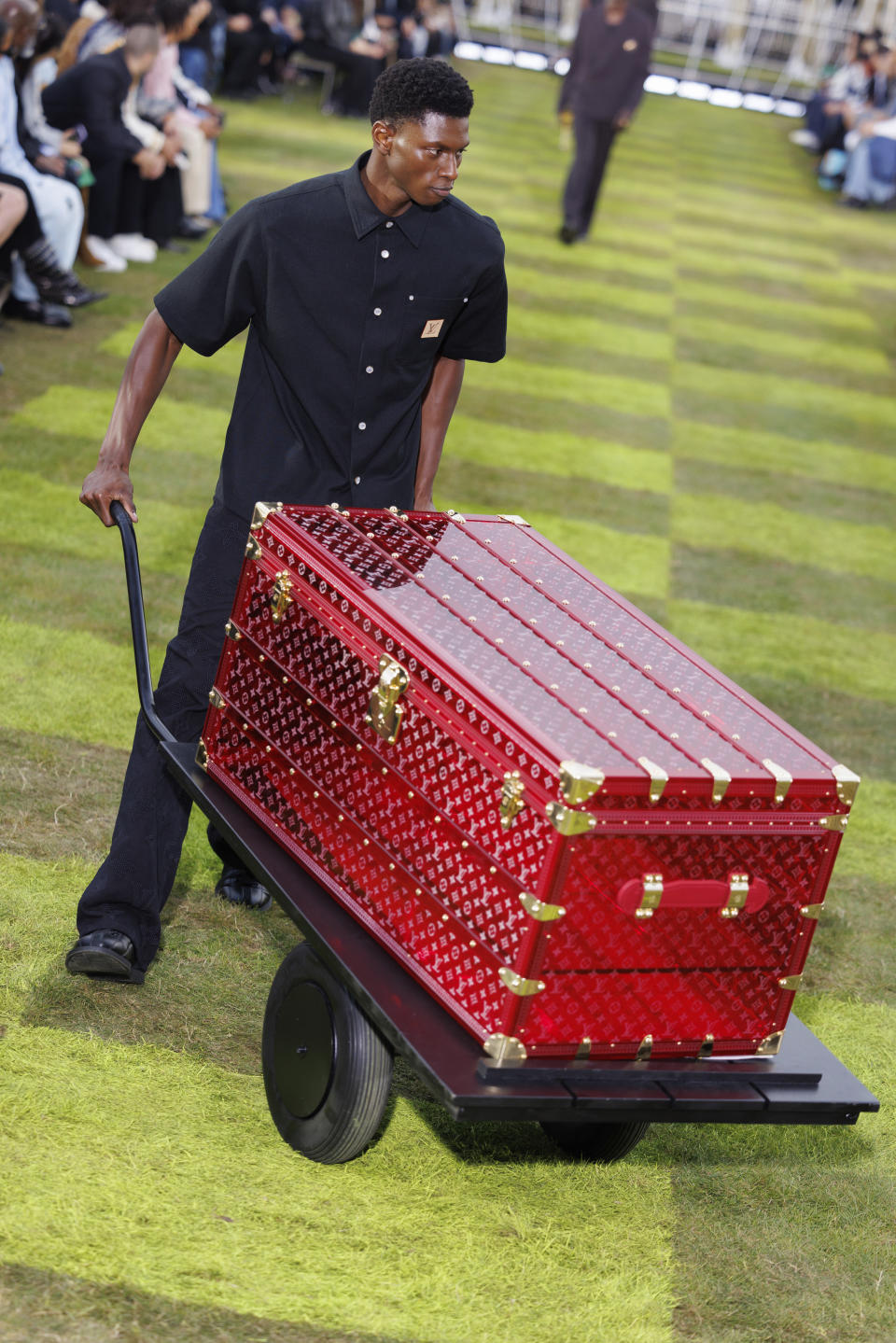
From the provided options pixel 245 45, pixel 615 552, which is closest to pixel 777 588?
pixel 615 552

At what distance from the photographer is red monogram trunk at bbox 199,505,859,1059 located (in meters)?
2.83

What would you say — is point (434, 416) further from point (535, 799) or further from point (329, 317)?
point (535, 799)

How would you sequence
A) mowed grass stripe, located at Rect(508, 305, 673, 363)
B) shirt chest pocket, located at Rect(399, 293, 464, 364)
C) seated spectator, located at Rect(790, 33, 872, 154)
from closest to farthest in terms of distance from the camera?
shirt chest pocket, located at Rect(399, 293, 464, 364) < mowed grass stripe, located at Rect(508, 305, 673, 363) < seated spectator, located at Rect(790, 33, 872, 154)

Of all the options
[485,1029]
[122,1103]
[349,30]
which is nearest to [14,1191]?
[122,1103]

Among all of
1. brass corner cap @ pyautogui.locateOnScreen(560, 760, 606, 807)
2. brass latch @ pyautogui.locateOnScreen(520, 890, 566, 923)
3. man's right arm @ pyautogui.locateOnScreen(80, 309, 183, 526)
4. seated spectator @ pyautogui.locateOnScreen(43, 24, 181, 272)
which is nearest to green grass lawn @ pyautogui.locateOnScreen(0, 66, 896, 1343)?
seated spectator @ pyautogui.locateOnScreen(43, 24, 181, 272)

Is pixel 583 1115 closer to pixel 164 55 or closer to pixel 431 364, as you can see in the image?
pixel 431 364

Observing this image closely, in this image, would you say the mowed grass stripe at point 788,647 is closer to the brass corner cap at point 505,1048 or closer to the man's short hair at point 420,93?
the man's short hair at point 420,93

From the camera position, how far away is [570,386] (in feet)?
37.7

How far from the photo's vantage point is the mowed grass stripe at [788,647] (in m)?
7.14

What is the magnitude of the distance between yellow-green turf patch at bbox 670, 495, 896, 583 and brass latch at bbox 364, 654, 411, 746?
592 centimetres

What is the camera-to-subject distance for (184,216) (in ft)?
44.7

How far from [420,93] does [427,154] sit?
130 mm

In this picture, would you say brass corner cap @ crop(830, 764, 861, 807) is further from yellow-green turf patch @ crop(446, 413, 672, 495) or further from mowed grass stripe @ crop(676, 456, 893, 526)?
mowed grass stripe @ crop(676, 456, 893, 526)

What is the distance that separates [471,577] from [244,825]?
2.54 ft
